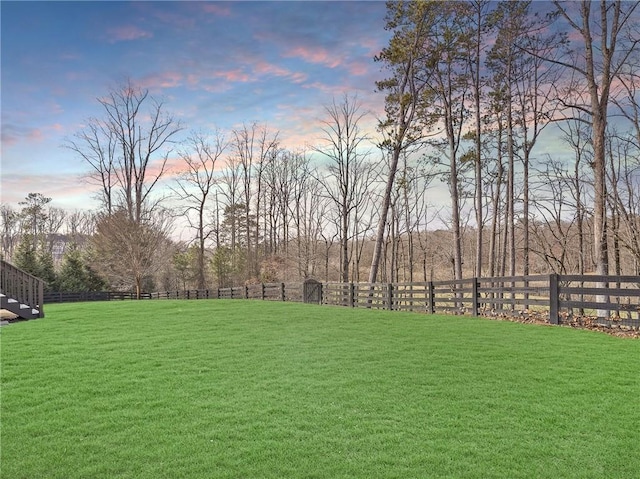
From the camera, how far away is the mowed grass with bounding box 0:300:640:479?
346 cm

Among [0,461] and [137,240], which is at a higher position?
[137,240]

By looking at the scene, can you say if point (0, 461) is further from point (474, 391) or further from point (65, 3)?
point (65, 3)

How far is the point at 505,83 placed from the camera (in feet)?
66.5

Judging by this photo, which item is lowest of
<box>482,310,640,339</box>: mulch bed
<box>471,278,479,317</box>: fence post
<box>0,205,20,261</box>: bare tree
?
<box>482,310,640,339</box>: mulch bed

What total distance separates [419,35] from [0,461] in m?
21.0

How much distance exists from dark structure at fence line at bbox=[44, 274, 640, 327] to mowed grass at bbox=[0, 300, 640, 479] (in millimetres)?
1818

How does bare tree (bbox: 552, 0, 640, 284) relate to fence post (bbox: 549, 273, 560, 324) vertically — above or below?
above

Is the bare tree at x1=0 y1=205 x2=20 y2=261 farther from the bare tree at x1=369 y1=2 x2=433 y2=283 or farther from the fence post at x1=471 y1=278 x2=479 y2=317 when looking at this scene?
the fence post at x1=471 y1=278 x2=479 y2=317

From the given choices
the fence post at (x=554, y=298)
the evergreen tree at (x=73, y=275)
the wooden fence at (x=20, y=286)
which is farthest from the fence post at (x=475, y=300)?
the evergreen tree at (x=73, y=275)

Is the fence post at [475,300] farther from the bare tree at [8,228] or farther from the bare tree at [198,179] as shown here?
the bare tree at [8,228]

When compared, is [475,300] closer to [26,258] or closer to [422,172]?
[422,172]

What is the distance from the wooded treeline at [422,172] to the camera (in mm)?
16281

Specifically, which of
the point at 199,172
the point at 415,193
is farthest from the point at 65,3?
the point at 415,193

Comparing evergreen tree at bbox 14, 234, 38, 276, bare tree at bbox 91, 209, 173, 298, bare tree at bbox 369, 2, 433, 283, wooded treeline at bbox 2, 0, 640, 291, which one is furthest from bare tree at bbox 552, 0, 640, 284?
evergreen tree at bbox 14, 234, 38, 276
